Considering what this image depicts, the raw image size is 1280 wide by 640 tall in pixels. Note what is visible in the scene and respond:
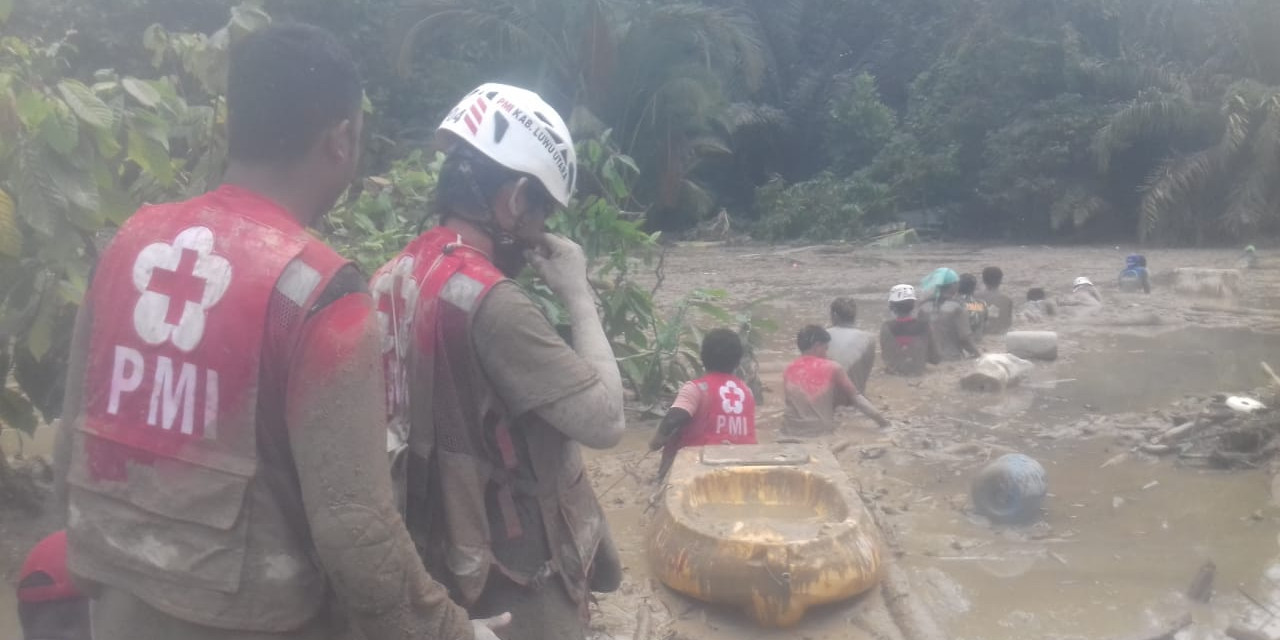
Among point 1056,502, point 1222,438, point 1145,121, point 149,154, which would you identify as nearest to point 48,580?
point 149,154

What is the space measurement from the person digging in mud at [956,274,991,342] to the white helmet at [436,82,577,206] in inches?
353

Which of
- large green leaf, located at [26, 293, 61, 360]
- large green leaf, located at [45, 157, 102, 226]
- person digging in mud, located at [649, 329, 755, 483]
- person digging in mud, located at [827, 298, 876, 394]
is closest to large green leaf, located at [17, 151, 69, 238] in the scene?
large green leaf, located at [45, 157, 102, 226]

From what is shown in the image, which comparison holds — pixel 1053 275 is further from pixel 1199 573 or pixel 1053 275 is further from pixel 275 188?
pixel 275 188

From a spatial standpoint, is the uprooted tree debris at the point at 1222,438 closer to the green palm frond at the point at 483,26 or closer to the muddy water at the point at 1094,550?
the muddy water at the point at 1094,550

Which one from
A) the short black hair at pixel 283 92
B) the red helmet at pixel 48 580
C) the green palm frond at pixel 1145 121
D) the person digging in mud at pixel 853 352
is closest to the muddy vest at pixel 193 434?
the short black hair at pixel 283 92

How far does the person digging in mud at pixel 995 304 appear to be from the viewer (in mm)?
11797

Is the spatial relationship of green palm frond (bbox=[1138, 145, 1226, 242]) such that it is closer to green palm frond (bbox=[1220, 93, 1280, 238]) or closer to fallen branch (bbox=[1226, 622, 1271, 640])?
green palm frond (bbox=[1220, 93, 1280, 238])

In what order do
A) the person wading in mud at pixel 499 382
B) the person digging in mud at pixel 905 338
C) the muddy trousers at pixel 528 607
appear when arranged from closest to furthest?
the person wading in mud at pixel 499 382 < the muddy trousers at pixel 528 607 < the person digging in mud at pixel 905 338

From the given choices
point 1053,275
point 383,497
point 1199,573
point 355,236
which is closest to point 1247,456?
point 1199,573

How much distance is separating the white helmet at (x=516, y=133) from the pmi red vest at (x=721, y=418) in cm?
351

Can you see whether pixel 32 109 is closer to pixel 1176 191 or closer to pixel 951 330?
pixel 951 330

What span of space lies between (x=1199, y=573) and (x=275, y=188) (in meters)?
4.51

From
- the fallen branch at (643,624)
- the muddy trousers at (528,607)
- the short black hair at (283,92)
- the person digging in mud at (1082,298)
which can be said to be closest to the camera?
the short black hair at (283,92)

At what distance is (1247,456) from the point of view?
673 cm
